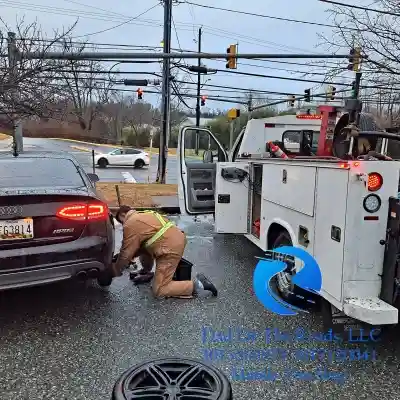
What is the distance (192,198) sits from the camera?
759 cm

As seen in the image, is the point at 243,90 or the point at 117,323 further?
the point at 243,90

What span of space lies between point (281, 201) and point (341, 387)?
2.01 meters

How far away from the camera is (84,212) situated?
405 cm

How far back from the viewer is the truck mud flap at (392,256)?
3209mm

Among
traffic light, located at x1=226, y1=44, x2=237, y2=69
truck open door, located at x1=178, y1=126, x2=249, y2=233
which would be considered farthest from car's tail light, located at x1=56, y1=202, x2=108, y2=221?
traffic light, located at x1=226, y1=44, x2=237, y2=69

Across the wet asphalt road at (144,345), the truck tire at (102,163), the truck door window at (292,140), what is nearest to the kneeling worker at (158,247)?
the wet asphalt road at (144,345)

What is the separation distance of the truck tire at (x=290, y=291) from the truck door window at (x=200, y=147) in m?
3.25

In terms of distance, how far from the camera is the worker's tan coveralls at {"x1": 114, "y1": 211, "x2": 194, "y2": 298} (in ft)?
15.3

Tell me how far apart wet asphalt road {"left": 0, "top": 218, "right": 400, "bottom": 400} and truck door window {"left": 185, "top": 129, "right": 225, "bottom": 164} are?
2.96 metres

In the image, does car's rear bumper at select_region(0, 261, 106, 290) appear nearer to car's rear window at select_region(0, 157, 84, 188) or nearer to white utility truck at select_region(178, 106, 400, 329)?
car's rear window at select_region(0, 157, 84, 188)

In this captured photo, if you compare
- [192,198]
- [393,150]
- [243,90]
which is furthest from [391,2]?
[243,90]

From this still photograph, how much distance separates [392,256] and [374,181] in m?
0.57

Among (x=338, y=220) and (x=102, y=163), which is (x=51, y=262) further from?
(x=102, y=163)

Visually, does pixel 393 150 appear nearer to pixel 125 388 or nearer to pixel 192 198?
pixel 192 198
